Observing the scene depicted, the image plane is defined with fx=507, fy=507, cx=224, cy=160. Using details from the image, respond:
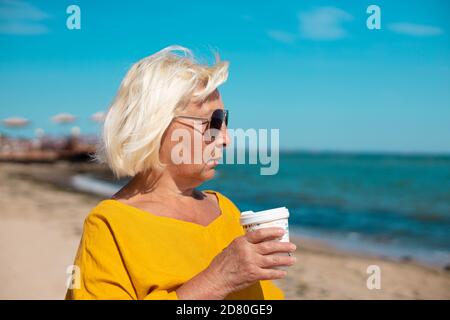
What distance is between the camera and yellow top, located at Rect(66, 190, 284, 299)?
1415mm

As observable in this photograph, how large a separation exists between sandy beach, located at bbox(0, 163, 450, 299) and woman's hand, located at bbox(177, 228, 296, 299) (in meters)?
5.22

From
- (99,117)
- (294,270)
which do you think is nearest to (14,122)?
(294,270)

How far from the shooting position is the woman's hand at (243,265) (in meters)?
1.35

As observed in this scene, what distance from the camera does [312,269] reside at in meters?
8.10

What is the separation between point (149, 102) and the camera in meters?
1.55

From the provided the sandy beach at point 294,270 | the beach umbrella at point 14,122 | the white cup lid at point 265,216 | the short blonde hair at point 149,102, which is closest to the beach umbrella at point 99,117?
the short blonde hair at point 149,102

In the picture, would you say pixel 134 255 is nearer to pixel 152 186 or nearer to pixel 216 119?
pixel 152 186

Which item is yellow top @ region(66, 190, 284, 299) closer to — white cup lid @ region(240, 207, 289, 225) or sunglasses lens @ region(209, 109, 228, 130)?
white cup lid @ region(240, 207, 289, 225)

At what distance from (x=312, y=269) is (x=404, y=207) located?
1292cm

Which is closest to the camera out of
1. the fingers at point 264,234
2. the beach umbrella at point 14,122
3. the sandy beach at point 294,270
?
the fingers at point 264,234

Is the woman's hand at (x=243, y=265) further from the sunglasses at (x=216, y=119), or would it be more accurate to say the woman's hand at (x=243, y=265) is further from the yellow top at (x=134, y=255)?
the sunglasses at (x=216, y=119)

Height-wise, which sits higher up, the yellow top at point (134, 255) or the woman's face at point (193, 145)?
the woman's face at point (193, 145)

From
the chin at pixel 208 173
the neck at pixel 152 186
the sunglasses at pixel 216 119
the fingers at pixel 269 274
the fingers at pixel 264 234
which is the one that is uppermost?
the sunglasses at pixel 216 119
